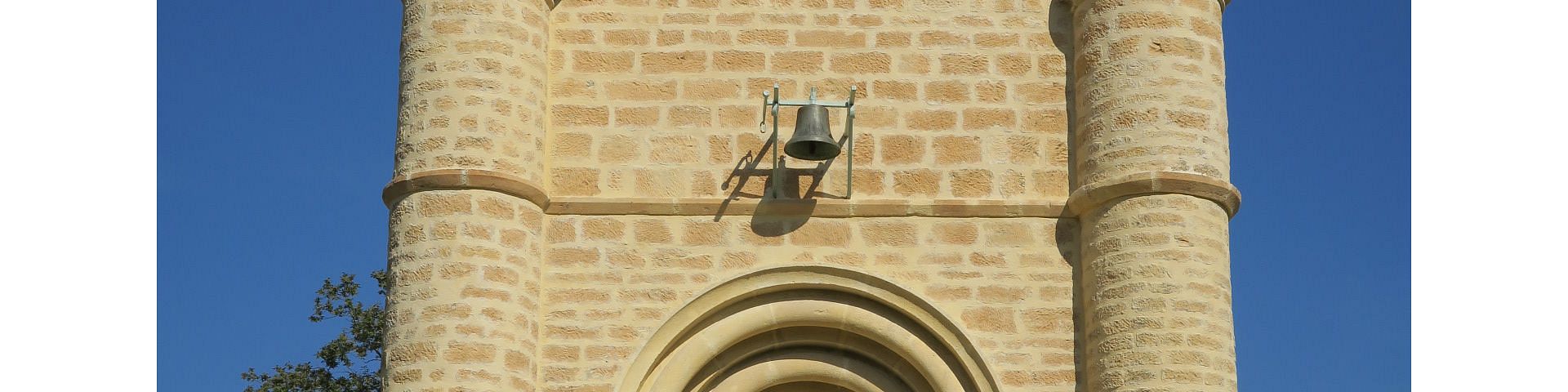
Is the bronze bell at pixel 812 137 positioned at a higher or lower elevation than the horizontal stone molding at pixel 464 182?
higher

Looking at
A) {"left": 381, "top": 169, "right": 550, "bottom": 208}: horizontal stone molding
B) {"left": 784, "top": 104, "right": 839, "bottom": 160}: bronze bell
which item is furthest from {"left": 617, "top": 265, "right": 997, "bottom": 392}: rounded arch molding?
{"left": 381, "top": 169, "right": 550, "bottom": 208}: horizontal stone molding

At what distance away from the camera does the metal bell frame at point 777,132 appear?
11328 millimetres

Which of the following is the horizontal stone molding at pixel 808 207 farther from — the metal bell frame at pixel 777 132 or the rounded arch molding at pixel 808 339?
the rounded arch molding at pixel 808 339

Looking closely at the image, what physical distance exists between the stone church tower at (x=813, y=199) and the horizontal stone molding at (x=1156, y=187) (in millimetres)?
19

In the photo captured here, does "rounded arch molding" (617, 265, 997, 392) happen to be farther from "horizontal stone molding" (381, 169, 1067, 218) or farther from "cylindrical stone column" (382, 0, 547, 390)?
"cylindrical stone column" (382, 0, 547, 390)

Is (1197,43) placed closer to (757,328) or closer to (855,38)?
(855,38)

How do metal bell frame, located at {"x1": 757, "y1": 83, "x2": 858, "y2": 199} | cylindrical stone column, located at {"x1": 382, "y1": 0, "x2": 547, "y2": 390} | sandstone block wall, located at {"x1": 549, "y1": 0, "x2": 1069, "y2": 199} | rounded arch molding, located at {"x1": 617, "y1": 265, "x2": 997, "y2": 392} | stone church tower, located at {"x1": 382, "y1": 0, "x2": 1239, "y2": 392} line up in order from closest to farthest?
cylindrical stone column, located at {"x1": 382, "y1": 0, "x2": 547, "y2": 390} < stone church tower, located at {"x1": 382, "y1": 0, "x2": 1239, "y2": 392} < rounded arch molding, located at {"x1": 617, "y1": 265, "x2": 997, "y2": 392} < metal bell frame, located at {"x1": 757, "y1": 83, "x2": 858, "y2": 199} < sandstone block wall, located at {"x1": 549, "y1": 0, "x2": 1069, "y2": 199}

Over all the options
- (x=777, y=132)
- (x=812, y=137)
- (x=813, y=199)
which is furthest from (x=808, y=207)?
(x=812, y=137)

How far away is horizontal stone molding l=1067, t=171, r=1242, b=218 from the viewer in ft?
36.4

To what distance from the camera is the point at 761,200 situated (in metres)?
11.5

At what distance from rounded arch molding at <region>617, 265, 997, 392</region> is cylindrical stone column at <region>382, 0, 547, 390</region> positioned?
76 cm

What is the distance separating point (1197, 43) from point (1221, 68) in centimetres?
26

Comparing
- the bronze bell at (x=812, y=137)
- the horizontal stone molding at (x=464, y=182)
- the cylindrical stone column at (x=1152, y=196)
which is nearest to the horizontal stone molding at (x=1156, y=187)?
the cylindrical stone column at (x=1152, y=196)

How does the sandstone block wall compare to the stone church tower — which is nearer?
the stone church tower
